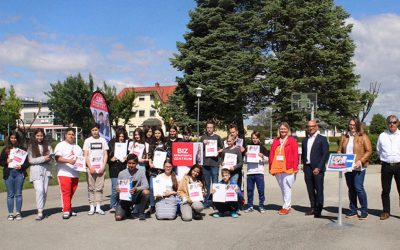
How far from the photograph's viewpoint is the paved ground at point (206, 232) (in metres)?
6.42

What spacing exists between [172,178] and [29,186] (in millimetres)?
7067

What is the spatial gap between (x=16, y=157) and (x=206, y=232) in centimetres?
405

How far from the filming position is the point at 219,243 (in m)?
6.50

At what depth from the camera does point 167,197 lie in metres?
8.55

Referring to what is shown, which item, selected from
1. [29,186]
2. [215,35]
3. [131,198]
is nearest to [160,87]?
[215,35]

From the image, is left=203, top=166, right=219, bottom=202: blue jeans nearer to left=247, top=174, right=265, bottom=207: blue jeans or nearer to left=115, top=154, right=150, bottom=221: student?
left=247, top=174, right=265, bottom=207: blue jeans

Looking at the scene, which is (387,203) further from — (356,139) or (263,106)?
(263,106)

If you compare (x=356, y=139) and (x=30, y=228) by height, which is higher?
(x=356, y=139)

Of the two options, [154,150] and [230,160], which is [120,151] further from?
[230,160]

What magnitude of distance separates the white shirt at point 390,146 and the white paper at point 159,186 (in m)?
4.39

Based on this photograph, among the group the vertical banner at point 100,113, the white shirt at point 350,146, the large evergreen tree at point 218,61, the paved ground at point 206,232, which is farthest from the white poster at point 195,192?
the large evergreen tree at point 218,61

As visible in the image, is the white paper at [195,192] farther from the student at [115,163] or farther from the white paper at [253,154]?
the student at [115,163]

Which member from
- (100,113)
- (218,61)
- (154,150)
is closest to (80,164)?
(154,150)

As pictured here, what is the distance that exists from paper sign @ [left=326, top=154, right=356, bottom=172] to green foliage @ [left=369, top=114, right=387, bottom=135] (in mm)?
36382
